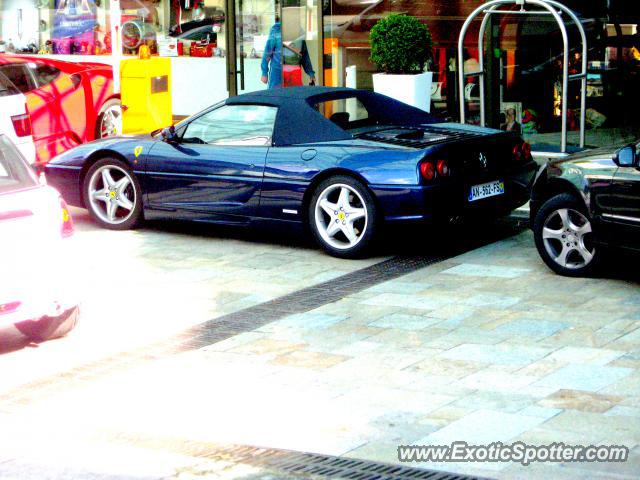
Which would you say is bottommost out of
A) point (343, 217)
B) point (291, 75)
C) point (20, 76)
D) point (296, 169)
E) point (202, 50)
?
point (343, 217)

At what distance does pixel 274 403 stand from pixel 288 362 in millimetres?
826

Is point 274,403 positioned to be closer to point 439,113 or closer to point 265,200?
point 265,200

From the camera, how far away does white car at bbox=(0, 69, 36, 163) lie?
13367mm

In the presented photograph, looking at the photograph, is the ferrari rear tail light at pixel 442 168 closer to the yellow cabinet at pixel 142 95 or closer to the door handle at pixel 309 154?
the door handle at pixel 309 154

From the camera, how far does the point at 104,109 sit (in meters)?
16.5

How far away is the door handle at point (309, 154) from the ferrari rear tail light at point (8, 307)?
11.6ft

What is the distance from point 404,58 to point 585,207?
627 centimetres

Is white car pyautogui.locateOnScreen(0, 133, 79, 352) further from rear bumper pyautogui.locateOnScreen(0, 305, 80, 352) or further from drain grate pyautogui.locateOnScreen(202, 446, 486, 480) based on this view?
drain grate pyautogui.locateOnScreen(202, 446, 486, 480)

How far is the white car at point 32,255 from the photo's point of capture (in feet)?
25.2

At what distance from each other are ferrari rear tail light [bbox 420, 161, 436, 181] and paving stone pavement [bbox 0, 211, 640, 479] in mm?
882

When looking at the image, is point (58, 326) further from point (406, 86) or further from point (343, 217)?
point (406, 86)

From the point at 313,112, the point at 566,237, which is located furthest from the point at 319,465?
the point at 313,112

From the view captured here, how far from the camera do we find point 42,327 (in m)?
8.33

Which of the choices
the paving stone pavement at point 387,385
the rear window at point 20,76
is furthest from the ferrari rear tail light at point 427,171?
the rear window at point 20,76
